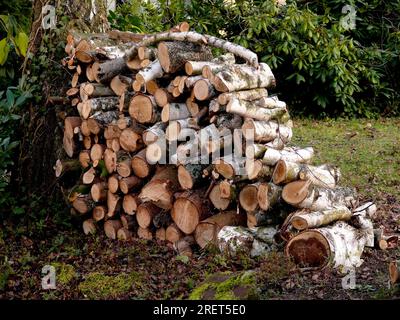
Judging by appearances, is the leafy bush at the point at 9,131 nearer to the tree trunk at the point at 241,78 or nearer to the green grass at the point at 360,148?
the tree trunk at the point at 241,78

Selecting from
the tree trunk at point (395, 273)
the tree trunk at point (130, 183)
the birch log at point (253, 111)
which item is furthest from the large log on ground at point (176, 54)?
the tree trunk at point (395, 273)

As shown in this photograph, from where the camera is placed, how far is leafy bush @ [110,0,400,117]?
10188 millimetres

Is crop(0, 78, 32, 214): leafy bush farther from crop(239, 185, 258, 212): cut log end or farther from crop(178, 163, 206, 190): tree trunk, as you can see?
crop(239, 185, 258, 212): cut log end

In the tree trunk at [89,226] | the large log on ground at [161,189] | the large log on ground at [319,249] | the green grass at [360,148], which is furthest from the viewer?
the green grass at [360,148]

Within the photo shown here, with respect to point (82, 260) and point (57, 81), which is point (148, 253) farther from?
point (57, 81)

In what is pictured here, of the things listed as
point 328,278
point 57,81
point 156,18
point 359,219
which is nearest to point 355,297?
point 328,278

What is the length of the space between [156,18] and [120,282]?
6043 mm

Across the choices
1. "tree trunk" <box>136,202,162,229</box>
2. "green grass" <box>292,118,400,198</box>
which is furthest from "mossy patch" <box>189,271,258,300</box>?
"green grass" <box>292,118,400,198</box>

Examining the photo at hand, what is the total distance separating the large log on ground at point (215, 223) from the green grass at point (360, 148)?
2199mm

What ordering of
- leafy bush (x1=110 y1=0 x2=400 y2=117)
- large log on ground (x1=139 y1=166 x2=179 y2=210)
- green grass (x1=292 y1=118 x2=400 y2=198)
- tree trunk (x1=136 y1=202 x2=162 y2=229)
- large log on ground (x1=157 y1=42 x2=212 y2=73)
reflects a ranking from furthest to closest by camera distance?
leafy bush (x1=110 y1=0 x2=400 y2=117)
green grass (x1=292 y1=118 x2=400 y2=198)
tree trunk (x1=136 y1=202 x2=162 y2=229)
large log on ground (x1=157 y1=42 x2=212 y2=73)
large log on ground (x1=139 y1=166 x2=179 y2=210)

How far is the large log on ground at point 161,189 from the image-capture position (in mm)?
5062

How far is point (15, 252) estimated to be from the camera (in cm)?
537

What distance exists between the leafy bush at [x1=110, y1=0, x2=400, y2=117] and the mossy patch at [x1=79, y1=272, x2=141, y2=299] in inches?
210
